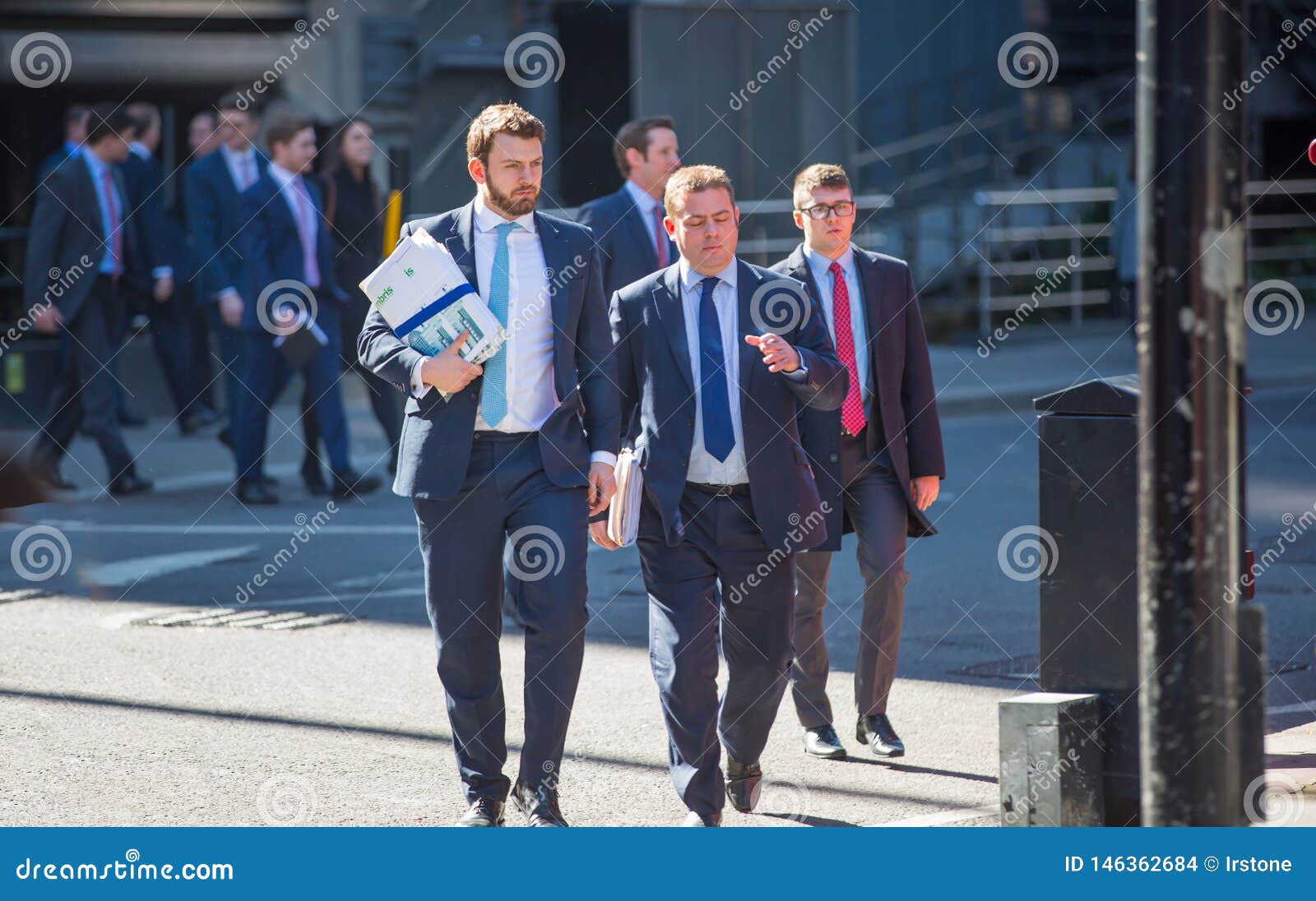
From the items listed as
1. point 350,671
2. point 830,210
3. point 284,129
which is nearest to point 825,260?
point 830,210

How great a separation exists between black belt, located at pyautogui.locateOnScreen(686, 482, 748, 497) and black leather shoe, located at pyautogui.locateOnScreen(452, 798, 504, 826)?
0.99 meters

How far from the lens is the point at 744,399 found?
16.5 ft

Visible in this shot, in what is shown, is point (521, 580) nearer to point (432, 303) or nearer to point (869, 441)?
point (432, 303)

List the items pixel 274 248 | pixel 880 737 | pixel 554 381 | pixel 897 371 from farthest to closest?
pixel 274 248 < pixel 897 371 < pixel 880 737 < pixel 554 381

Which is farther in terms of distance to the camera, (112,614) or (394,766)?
(112,614)

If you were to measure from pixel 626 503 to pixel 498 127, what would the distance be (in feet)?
3.41

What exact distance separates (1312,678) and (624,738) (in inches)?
102

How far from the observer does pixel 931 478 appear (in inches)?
235

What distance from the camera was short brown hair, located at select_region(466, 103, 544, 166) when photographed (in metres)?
4.81

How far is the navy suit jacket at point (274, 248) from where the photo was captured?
1124cm

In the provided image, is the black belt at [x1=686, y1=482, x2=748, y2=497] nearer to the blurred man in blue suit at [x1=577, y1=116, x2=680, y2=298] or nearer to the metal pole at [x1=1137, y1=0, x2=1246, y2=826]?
the metal pole at [x1=1137, y1=0, x2=1246, y2=826]

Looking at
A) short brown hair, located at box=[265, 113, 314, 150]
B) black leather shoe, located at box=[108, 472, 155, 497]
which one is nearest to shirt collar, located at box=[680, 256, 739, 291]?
short brown hair, located at box=[265, 113, 314, 150]
